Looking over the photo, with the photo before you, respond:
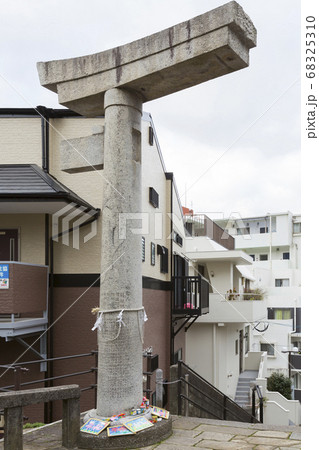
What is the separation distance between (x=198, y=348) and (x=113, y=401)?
13.4 meters

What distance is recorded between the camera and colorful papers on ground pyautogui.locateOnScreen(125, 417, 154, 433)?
20.0ft

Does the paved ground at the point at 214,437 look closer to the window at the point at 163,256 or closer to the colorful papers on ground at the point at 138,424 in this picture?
the colorful papers on ground at the point at 138,424

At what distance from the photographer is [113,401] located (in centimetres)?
643

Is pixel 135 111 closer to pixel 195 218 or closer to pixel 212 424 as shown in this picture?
pixel 212 424

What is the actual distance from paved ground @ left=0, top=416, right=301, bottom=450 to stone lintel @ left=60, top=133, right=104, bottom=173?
12.4 feet

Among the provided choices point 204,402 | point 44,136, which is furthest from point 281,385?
point 44,136

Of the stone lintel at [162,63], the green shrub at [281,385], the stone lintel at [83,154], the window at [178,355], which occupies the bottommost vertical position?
the green shrub at [281,385]

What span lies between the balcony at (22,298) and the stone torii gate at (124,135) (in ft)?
11.7

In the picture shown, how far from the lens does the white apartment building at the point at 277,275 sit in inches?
1273

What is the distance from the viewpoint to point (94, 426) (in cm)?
622

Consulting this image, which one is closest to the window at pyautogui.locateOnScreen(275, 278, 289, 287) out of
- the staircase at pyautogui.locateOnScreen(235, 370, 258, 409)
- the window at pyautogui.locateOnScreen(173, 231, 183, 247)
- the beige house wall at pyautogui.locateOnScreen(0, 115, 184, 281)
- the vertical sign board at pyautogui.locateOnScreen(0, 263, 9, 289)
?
the staircase at pyautogui.locateOnScreen(235, 370, 258, 409)

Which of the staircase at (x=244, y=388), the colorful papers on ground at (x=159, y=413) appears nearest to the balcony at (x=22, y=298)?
the colorful papers on ground at (x=159, y=413)

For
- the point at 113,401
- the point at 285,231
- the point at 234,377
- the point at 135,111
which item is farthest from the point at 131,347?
the point at 285,231

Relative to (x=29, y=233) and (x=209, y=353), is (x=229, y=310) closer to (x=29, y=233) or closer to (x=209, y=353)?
(x=209, y=353)
